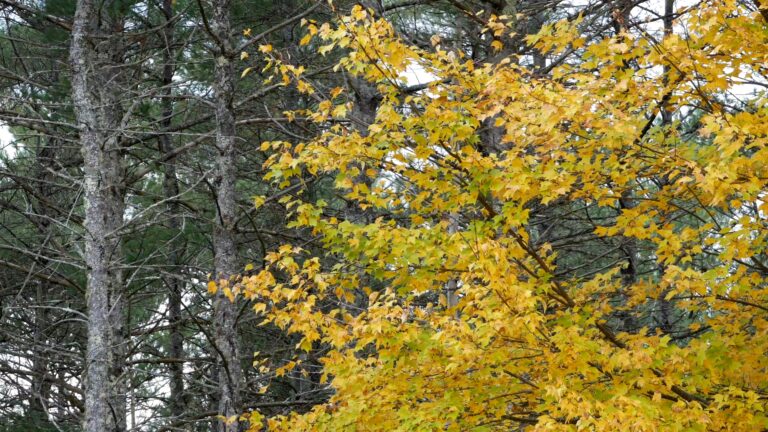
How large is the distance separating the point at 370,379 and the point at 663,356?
2.37 meters

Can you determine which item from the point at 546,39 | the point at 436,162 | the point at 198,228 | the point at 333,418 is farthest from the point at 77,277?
the point at 546,39

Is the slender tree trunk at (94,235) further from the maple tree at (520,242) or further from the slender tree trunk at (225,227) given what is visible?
the maple tree at (520,242)

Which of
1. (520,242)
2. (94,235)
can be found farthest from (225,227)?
(520,242)

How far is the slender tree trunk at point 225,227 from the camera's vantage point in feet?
28.1

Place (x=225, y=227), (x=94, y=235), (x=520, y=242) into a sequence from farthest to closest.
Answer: (x=225, y=227) < (x=94, y=235) < (x=520, y=242)

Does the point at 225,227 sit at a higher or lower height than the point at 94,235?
lower

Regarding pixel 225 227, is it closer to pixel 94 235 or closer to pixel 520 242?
pixel 94 235

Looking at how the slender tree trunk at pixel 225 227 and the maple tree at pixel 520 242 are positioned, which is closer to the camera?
the maple tree at pixel 520 242

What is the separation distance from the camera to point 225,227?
8797 millimetres

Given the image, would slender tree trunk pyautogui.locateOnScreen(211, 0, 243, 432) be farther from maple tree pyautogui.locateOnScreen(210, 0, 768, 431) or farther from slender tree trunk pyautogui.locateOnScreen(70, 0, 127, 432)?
maple tree pyautogui.locateOnScreen(210, 0, 768, 431)

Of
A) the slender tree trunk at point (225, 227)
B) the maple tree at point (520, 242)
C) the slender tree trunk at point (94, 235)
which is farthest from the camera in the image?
the slender tree trunk at point (225, 227)

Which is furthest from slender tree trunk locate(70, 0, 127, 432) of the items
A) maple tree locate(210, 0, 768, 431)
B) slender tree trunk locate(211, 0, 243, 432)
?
maple tree locate(210, 0, 768, 431)

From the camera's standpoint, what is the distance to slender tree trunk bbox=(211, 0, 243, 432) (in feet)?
28.1

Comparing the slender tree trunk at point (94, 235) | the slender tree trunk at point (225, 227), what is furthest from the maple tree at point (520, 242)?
the slender tree trunk at point (94, 235)
